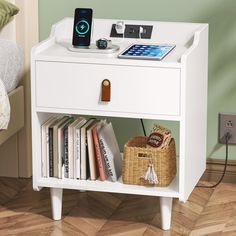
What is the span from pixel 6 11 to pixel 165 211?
33.7 inches

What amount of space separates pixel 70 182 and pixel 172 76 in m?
0.47

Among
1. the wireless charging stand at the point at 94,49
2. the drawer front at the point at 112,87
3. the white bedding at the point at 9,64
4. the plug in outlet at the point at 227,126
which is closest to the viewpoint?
the drawer front at the point at 112,87

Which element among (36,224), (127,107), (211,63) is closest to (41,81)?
(127,107)

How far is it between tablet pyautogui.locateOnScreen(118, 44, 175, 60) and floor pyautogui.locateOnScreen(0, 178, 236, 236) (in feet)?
1.77

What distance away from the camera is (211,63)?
115 inches

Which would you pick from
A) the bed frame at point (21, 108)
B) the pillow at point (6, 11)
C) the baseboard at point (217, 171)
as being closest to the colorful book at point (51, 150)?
the bed frame at point (21, 108)

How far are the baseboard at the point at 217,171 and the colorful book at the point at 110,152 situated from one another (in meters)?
0.47

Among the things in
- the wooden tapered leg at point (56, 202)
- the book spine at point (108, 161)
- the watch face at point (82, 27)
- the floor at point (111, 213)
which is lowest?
the floor at point (111, 213)

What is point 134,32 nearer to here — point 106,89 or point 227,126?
point 106,89

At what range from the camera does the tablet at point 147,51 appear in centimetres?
248

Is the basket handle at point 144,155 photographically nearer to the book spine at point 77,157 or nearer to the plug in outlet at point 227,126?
the book spine at point 77,157

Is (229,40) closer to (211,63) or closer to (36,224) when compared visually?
(211,63)

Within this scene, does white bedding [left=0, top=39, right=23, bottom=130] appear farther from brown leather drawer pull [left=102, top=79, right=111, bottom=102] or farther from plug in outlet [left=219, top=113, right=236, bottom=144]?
plug in outlet [left=219, top=113, right=236, bottom=144]

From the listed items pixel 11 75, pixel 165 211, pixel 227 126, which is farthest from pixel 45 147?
pixel 227 126
